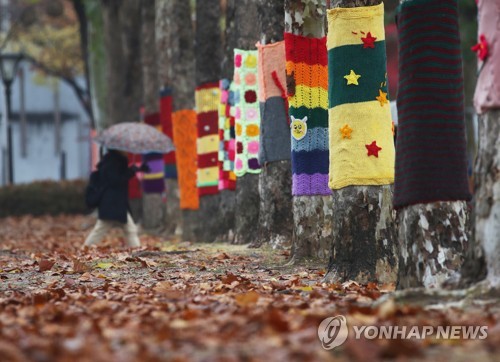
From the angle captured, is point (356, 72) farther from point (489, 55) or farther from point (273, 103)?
point (273, 103)

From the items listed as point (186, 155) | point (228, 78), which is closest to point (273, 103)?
point (228, 78)

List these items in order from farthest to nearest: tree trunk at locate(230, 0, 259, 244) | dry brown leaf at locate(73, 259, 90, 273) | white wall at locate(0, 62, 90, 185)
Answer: white wall at locate(0, 62, 90, 185), tree trunk at locate(230, 0, 259, 244), dry brown leaf at locate(73, 259, 90, 273)

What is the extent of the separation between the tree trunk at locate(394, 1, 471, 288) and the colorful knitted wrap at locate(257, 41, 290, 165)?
17.6ft

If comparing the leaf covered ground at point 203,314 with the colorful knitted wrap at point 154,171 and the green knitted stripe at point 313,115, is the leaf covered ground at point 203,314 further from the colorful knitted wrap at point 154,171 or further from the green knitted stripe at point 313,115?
the colorful knitted wrap at point 154,171

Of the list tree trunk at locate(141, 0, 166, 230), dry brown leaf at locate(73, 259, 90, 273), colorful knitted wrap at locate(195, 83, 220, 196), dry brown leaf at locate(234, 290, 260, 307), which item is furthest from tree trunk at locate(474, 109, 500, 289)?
tree trunk at locate(141, 0, 166, 230)

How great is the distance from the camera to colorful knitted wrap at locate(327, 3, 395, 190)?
33.1ft

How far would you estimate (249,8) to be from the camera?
16.6 meters

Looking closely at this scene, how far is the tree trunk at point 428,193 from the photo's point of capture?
8.31m

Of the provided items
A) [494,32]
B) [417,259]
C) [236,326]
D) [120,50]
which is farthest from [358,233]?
[120,50]

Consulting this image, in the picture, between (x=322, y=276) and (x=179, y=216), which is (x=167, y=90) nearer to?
(x=179, y=216)

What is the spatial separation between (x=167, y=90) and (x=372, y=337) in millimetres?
16283

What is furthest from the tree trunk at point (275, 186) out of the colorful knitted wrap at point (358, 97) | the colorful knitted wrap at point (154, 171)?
the colorful knitted wrap at point (154, 171)

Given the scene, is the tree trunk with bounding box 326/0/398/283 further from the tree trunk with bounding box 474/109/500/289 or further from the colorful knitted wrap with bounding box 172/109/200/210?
the colorful knitted wrap with bounding box 172/109/200/210

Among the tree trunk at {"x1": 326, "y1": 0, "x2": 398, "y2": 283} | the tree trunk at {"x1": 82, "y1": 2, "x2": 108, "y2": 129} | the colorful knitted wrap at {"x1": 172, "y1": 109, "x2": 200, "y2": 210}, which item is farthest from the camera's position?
the tree trunk at {"x1": 82, "y1": 2, "x2": 108, "y2": 129}
